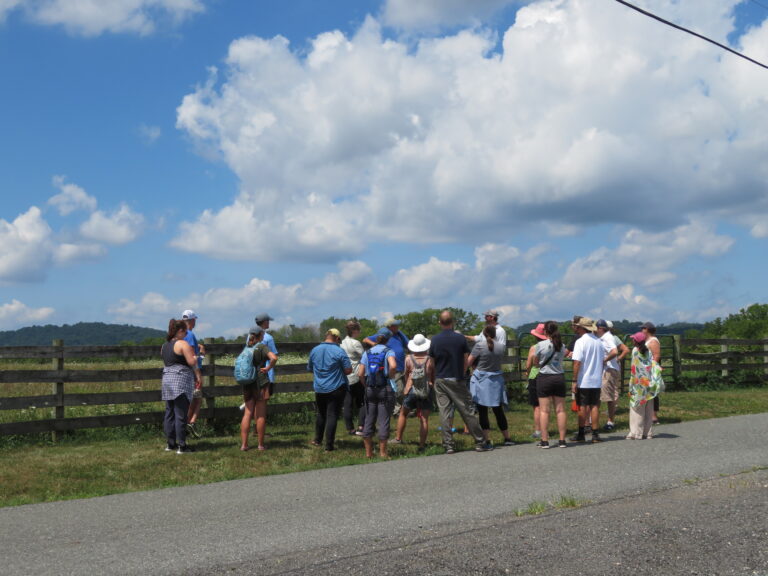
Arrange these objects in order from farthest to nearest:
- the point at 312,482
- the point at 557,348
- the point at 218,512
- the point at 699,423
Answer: the point at 699,423 < the point at 557,348 < the point at 312,482 < the point at 218,512

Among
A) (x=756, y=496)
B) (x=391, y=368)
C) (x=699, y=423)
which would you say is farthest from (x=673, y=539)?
(x=699, y=423)

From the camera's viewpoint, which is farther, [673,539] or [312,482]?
[312,482]

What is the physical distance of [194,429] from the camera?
1195cm

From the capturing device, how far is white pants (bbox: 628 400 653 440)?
1184 cm

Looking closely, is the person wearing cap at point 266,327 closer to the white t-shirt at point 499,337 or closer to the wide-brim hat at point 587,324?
the white t-shirt at point 499,337

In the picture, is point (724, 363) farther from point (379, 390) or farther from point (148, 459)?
point (148, 459)

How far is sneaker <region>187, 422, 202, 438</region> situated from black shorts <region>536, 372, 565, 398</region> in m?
5.35

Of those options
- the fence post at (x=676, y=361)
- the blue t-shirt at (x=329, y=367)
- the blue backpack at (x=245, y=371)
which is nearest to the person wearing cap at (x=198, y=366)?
the blue backpack at (x=245, y=371)

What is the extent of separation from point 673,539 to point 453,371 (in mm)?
5553

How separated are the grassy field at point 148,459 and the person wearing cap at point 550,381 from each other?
931 mm

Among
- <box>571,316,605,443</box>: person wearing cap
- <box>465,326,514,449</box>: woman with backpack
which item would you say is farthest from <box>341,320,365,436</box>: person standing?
<box>571,316,605,443</box>: person wearing cap

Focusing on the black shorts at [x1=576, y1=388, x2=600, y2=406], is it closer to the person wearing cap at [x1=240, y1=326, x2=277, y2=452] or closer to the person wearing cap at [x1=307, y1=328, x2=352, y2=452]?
the person wearing cap at [x1=307, y1=328, x2=352, y2=452]

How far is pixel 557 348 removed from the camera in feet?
36.7

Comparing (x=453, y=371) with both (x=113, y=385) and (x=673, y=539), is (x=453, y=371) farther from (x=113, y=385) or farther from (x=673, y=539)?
(x=113, y=385)
